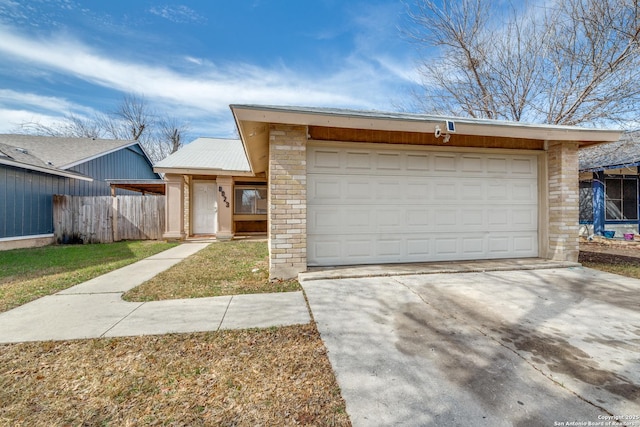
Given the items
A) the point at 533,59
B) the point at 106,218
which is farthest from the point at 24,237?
the point at 533,59

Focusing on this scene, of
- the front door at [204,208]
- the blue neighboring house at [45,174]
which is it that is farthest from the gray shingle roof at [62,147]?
the front door at [204,208]

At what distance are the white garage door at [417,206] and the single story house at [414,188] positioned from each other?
20mm

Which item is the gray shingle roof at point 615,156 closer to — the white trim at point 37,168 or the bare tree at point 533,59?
the bare tree at point 533,59

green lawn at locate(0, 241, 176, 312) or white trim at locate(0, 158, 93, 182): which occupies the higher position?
white trim at locate(0, 158, 93, 182)

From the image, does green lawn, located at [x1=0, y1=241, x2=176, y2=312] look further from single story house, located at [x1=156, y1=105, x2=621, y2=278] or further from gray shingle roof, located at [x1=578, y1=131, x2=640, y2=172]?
gray shingle roof, located at [x1=578, y1=131, x2=640, y2=172]

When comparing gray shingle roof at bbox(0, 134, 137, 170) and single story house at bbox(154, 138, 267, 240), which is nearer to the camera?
single story house at bbox(154, 138, 267, 240)

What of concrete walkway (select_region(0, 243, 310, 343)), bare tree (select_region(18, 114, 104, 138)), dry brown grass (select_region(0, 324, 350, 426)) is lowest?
dry brown grass (select_region(0, 324, 350, 426))

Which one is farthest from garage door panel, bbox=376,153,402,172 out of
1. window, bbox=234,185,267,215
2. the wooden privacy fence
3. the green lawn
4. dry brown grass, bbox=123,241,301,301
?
the wooden privacy fence

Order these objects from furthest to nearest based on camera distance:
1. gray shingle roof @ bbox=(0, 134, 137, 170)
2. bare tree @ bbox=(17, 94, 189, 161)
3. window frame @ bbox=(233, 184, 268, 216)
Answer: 1. bare tree @ bbox=(17, 94, 189, 161)
2. gray shingle roof @ bbox=(0, 134, 137, 170)
3. window frame @ bbox=(233, 184, 268, 216)

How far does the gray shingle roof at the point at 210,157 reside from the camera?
1049 cm

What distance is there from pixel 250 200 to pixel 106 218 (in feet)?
18.7

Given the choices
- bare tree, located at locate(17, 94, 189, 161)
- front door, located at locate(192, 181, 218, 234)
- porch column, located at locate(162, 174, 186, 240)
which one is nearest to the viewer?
porch column, located at locate(162, 174, 186, 240)

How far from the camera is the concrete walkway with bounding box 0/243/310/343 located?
9.00ft

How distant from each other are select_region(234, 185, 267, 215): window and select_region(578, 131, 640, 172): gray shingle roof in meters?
11.9
